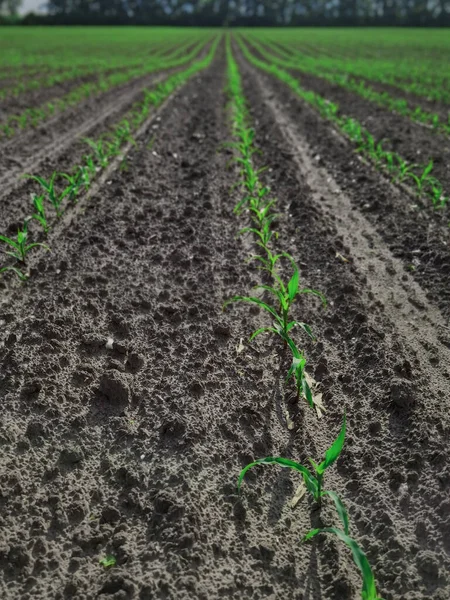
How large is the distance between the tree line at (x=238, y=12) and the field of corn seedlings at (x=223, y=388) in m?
73.1

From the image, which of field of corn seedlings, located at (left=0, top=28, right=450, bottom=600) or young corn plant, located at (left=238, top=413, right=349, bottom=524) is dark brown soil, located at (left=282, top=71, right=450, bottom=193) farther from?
young corn plant, located at (left=238, top=413, right=349, bottom=524)

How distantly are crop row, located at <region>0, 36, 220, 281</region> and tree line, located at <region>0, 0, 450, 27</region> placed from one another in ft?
222

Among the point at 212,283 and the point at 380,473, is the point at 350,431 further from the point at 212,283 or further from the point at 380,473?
the point at 212,283

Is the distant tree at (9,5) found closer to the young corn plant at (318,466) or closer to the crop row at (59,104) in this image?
the crop row at (59,104)

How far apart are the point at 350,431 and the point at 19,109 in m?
10.7

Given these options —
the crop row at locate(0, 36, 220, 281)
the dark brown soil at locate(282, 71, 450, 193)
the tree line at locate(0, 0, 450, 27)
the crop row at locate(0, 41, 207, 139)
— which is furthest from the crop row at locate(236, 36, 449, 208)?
the tree line at locate(0, 0, 450, 27)

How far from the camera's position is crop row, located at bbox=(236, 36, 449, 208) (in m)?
5.73

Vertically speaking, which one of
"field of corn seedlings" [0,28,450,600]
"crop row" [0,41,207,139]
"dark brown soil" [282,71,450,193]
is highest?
"crop row" [0,41,207,139]

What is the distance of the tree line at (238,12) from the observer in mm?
68250

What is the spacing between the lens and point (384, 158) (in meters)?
7.41

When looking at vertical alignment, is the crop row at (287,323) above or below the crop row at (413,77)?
below

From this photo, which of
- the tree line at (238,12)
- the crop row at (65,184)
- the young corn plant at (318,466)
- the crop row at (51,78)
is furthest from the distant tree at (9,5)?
the young corn plant at (318,466)

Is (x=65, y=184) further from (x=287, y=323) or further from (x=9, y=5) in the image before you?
(x=9, y=5)

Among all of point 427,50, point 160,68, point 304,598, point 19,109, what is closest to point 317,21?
point 427,50
